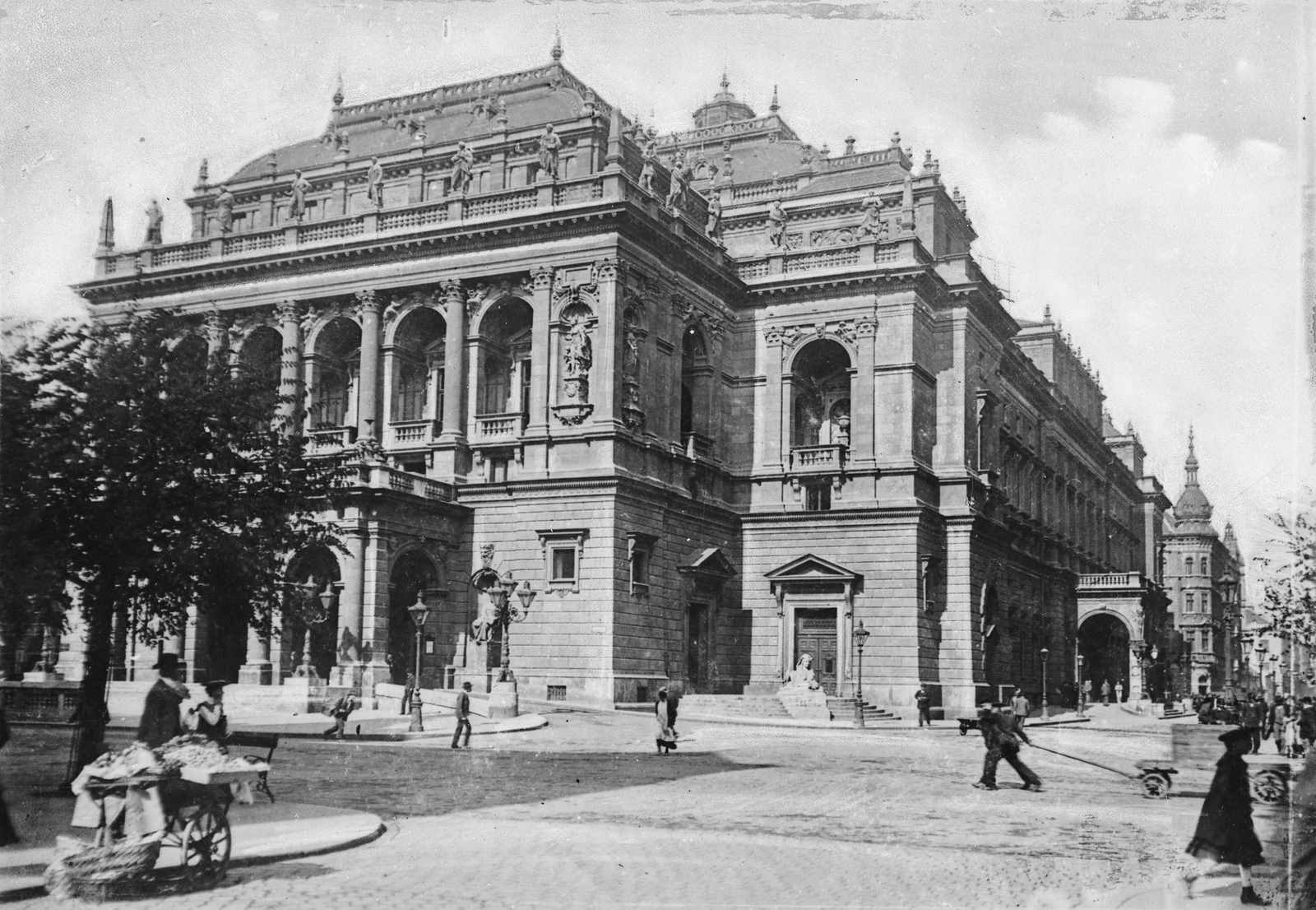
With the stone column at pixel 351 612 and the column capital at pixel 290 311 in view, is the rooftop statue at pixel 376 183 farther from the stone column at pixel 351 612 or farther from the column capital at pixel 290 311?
the stone column at pixel 351 612

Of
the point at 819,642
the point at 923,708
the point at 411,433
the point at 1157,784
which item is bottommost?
the point at 923,708

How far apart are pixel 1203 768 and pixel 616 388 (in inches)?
1164

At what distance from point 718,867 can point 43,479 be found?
31.6 ft

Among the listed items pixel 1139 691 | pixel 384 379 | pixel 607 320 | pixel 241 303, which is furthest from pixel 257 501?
pixel 1139 691

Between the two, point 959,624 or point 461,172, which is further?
point 959,624

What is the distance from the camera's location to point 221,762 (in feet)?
42.5

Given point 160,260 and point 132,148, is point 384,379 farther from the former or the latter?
point 132,148

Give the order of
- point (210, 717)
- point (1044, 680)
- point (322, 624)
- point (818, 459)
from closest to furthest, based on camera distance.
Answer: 1. point (210, 717)
2. point (322, 624)
3. point (818, 459)
4. point (1044, 680)

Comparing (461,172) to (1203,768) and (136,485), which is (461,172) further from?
(1203,768)

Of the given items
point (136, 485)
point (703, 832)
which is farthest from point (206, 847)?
point (136, 485)

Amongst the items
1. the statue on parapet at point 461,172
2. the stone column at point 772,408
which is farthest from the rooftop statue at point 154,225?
the stone column at point 772,408

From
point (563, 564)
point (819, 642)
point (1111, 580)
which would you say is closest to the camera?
point (563, 564)

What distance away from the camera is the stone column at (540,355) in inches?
1753

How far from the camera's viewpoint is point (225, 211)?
5306cm
